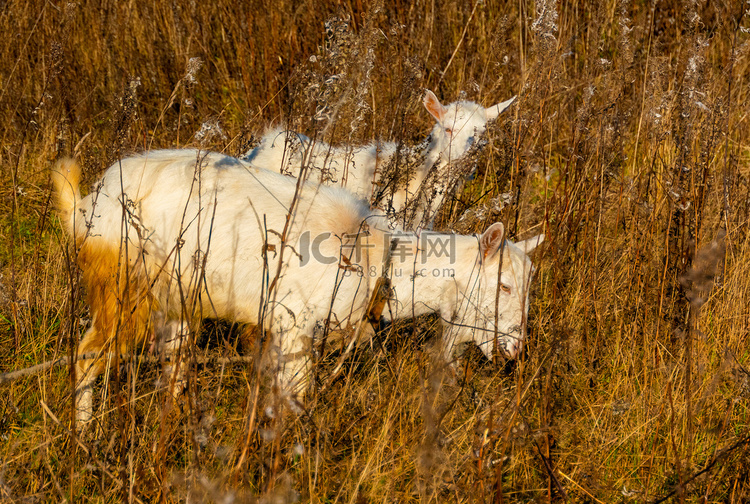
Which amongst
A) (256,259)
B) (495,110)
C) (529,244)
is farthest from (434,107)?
(256,259)

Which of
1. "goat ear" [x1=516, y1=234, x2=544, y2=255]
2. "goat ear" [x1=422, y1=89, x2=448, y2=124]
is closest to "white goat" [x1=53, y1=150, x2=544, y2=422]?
"goat ear" [x1=516, y1=234, x2=544, y2=255]

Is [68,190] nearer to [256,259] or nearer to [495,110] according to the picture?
[256,259]

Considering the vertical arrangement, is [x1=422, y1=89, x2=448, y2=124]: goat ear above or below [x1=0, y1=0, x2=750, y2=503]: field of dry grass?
above

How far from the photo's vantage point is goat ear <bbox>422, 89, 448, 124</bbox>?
15.5 ft

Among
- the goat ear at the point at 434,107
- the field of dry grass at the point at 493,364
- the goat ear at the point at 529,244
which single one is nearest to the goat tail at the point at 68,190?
the field of dry grass at the point at 493,364

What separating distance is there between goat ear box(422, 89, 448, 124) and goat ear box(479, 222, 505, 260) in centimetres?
193

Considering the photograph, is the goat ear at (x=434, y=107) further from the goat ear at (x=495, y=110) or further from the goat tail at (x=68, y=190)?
the goat tail at (x=68, y=190)

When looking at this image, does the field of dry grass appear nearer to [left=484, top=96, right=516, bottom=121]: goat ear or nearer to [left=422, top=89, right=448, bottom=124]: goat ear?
[left=422, top=89, right=448, bottom=124]: goat ear

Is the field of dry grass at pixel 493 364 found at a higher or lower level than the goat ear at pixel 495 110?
lower

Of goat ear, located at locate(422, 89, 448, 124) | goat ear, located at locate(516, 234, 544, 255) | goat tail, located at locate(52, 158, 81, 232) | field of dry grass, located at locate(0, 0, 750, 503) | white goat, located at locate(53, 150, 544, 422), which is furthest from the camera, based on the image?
goat ear, located at locate(422, 89, 448, 124)

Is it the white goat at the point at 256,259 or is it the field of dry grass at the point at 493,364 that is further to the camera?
the white goat at the point at 256,259

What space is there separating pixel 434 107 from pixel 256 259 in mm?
2317

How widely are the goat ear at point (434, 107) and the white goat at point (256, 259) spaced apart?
1.85 metres

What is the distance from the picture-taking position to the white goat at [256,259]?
285 centimetres
